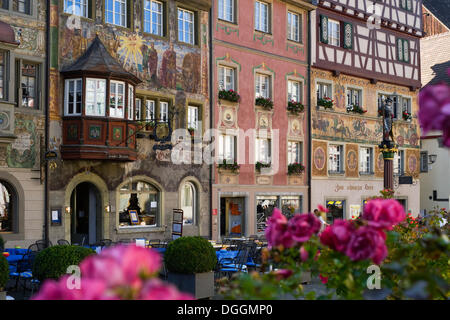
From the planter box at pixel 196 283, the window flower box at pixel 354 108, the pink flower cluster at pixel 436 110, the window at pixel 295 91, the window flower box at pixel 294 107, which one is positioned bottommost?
the planter box at pixel 196 283

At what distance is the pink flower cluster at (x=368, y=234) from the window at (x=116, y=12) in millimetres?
17500

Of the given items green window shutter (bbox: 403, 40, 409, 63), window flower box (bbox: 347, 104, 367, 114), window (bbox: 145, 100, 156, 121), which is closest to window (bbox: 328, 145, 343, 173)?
window flower box (bbox: 347, 104, 367, 114)

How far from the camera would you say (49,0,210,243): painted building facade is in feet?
57.8

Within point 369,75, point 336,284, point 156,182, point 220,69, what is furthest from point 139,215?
point 336,284

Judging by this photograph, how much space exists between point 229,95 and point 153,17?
164 inches

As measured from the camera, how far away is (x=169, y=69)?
817 inches

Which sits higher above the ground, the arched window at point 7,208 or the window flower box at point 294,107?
the window flower box at point 294,107

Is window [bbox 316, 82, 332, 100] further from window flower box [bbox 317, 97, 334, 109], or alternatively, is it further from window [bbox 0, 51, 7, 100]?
window [bbox 0, 51, 7, 100]

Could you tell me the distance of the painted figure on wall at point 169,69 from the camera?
67.4 ft

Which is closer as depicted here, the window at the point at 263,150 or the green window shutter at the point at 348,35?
the window at the point at 263,150

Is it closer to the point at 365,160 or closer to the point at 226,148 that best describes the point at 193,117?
the point at 226,148

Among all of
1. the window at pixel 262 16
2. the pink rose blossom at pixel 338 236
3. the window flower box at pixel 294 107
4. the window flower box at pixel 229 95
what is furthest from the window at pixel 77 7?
the pink rose blossom at pixel 338 236

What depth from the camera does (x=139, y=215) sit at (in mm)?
20000

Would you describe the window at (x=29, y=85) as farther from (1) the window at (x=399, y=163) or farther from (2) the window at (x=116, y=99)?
(1) the window at (x=399, y=163)
